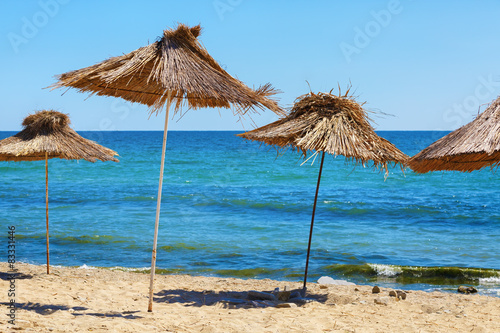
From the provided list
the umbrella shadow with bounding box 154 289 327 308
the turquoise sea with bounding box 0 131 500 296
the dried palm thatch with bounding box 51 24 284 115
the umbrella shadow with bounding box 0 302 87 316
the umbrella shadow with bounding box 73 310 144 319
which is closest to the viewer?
the dried palm thatch with bounding box 51 24 284 115

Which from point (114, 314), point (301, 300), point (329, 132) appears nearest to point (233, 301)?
point (301, 300)

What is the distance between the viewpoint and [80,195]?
837 inches

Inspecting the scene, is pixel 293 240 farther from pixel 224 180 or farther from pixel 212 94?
pixel 224 180

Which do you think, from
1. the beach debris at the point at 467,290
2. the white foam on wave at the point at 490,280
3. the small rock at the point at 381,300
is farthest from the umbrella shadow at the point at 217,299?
the white foam on wave at the point at 490,280

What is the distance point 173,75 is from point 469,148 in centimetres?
304

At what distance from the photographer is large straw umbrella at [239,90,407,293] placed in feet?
18.6

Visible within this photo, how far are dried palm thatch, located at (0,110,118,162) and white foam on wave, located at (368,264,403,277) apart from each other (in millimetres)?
5708

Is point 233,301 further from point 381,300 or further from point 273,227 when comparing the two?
point 273,227

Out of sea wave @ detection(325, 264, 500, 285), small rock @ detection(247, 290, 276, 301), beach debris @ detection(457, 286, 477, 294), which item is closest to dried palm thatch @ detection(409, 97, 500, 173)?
small rock @ detection(247, 290, 276, 301)

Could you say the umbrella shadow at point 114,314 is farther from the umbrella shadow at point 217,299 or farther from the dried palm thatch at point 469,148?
the dried palm thatch at point 469,148

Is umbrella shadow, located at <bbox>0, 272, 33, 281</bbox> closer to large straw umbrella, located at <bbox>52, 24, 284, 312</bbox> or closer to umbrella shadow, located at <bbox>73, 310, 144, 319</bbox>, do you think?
umbrella shadow, located at <bbox>73, 310, 144, 319</bbox>

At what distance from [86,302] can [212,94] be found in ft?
10.3

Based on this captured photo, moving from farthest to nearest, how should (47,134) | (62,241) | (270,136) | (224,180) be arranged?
(224,180), (62,241), (47,134), (270,136)

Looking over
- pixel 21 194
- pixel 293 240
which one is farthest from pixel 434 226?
pixel 21 194
